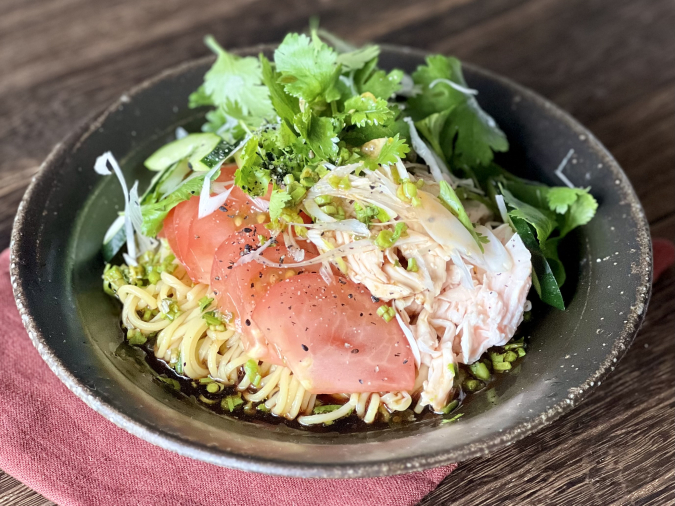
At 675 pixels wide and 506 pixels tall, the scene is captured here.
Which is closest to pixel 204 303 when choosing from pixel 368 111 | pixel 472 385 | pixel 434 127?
pixel 368 111

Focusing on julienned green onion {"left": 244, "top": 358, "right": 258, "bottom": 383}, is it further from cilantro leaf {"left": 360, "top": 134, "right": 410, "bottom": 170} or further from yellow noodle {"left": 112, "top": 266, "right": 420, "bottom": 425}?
A: cilantro leaf {"left": 360, "top": 134, "right": 410, "bottom": 170}

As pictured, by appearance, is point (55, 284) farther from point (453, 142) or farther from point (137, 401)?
point (453, 142)

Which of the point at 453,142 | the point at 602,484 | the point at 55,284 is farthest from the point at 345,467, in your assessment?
the point at 453,142

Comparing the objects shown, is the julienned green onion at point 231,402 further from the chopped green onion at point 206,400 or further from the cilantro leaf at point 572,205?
the cilantro leaf at point 572,205

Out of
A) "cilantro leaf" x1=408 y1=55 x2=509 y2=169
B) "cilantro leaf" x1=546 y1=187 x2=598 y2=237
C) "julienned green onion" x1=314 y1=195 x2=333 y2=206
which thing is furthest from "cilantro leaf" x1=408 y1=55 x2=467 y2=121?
"julienned green onion" x1=314 y1=195 x2=333 y2=206

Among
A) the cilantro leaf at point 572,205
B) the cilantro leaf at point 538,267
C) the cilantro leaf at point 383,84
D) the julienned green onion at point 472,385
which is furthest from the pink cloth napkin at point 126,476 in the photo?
the cilantro leaf at point 383,84
